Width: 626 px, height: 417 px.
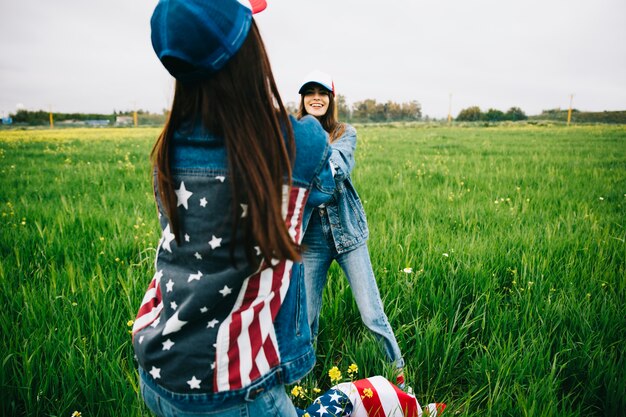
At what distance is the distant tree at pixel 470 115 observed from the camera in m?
59.2

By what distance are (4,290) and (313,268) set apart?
210 centimetres

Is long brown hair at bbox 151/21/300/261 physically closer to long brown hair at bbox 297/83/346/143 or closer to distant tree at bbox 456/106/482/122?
long brown hair at bbox 297/83/346/143

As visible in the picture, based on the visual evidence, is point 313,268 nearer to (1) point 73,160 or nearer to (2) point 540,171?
(2) point 540,171

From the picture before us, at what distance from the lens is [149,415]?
1565 mm

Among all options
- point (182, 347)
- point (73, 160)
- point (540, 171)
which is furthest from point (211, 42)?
point (73, 160)

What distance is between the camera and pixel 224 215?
0.87 m

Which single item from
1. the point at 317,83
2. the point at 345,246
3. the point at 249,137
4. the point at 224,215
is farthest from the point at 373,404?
the point at 317,83

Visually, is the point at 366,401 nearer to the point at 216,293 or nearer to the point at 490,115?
the point at 216,293

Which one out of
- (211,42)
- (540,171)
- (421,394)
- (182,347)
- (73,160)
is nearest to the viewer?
(211,42)

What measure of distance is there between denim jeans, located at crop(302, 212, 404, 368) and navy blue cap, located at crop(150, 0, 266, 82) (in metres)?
1.21

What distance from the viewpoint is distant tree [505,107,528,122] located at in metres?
54.5

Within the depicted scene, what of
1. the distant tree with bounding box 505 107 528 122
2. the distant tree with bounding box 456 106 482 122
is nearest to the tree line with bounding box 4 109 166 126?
the distant tree with bounding box 456 106 482 122

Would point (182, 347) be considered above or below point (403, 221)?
above

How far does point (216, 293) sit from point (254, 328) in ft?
0.47
